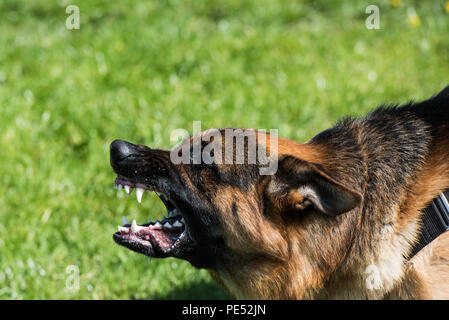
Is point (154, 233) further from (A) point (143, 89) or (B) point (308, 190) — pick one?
(A) point (143, 89)

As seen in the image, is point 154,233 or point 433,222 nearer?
point 433,222

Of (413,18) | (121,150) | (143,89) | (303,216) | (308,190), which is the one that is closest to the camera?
(308,190)

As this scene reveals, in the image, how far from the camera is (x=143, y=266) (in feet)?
16.1

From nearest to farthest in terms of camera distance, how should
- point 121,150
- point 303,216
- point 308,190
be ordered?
point 308,190
point 303,216
point 121,150

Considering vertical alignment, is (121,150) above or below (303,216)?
above

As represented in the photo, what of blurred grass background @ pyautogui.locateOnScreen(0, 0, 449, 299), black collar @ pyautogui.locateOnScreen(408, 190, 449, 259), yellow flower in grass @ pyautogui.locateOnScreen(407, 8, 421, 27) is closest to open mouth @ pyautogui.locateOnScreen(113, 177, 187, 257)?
blurred grass background @ pyautogui.locateOnScreen(0, 0, 449, 299)

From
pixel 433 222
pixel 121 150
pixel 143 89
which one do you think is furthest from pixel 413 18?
pixel 121 150

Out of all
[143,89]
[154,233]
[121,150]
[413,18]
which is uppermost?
[413,18]

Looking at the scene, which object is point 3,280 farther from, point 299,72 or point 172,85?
point 299,72

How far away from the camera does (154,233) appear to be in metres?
3.67

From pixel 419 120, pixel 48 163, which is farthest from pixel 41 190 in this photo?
pixel 419 120

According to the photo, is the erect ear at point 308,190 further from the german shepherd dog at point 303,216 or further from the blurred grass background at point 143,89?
the blurred grass background at point 143,89

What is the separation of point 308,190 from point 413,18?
5004 mm

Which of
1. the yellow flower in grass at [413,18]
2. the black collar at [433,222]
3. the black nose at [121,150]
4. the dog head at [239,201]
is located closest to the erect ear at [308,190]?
the dog head at [239,201]
